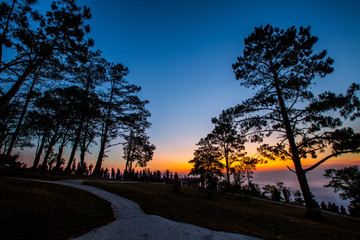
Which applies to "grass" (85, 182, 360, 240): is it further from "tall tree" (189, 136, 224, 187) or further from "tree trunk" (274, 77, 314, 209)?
"tall tree" (189, 136, 224, 187)

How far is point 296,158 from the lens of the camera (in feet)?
31.6

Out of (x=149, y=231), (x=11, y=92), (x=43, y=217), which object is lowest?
(x=149, y=231)

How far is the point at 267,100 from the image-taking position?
35.4ft

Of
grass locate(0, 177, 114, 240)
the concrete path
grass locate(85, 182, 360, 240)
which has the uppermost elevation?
grass locate(0, 177, 114, 240)

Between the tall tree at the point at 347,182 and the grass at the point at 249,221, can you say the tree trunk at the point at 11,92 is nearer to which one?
the grass at the point at 249,221

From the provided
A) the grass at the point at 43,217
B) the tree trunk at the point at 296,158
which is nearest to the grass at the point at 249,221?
the tree trunk at the point at 296,158

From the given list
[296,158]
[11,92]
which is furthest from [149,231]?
[11,92]

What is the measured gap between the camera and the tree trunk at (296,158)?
9297 mm

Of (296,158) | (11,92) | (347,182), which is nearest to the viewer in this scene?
(11,92)

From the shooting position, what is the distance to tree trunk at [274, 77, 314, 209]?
9297mm

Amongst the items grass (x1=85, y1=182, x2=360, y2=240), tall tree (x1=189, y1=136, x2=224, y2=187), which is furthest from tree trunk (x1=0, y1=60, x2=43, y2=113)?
tall tree (x1=189, y1=136, x2=224, y2=187)

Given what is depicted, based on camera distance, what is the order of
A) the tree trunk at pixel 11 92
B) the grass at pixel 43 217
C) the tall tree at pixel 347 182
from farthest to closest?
1. the tall tree at pixel 347 182
2. the tree trunk at pixel 11 92
3. the grass at pixel 43 217

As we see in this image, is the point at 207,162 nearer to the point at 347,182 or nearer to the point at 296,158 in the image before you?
the point at 296,158

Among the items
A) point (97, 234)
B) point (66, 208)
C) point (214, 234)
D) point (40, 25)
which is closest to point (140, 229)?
point (97, 234)
